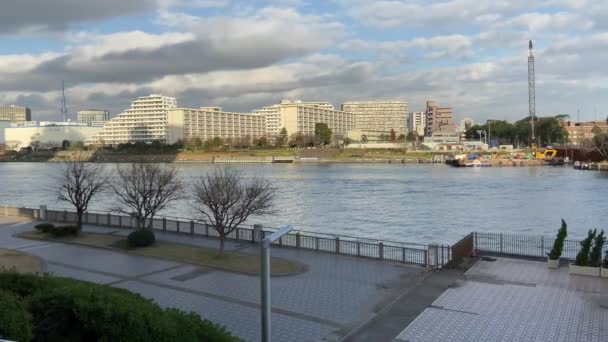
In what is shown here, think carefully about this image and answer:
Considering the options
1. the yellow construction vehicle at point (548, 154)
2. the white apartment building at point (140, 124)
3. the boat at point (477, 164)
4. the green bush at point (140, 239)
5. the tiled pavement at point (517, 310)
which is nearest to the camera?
the tiled pavement at point (517, 310)

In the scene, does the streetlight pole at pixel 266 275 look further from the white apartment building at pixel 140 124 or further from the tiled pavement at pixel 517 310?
the white apartment building at pixel 140 124

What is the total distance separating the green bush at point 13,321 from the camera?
4.90 meters

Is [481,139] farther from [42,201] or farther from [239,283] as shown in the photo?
[239,283]

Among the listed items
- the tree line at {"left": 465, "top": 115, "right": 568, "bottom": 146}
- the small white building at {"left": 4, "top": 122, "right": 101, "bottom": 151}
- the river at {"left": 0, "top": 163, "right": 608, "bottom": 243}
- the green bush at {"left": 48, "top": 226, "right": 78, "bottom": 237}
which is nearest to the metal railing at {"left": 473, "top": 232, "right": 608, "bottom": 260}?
the river at {"left": 0, "top": 163, "right": 608, "bottom": 243}

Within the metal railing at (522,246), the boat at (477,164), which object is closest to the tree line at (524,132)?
the boat at (477,164)

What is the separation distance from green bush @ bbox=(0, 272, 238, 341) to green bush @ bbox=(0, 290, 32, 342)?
53 cm

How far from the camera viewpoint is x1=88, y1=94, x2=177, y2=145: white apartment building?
176500mm

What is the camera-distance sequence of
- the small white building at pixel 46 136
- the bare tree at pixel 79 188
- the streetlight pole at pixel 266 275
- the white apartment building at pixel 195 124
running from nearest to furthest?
the streetlight pole at pixel 266 275 < the bare tree at pixel 79 188 < the white apartment building at pixel 195 124 < the small white building at pixel 46 136

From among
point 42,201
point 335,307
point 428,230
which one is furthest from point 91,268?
point 42,201

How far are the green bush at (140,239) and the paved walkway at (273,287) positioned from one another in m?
0.89

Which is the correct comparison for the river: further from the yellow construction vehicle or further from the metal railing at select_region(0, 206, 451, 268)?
the yellow construction vehicle

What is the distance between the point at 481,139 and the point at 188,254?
532 ft

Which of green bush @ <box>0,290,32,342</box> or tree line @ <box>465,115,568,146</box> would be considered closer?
green bush @ <box>0,290,32,342</box>

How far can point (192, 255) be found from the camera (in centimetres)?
1886
